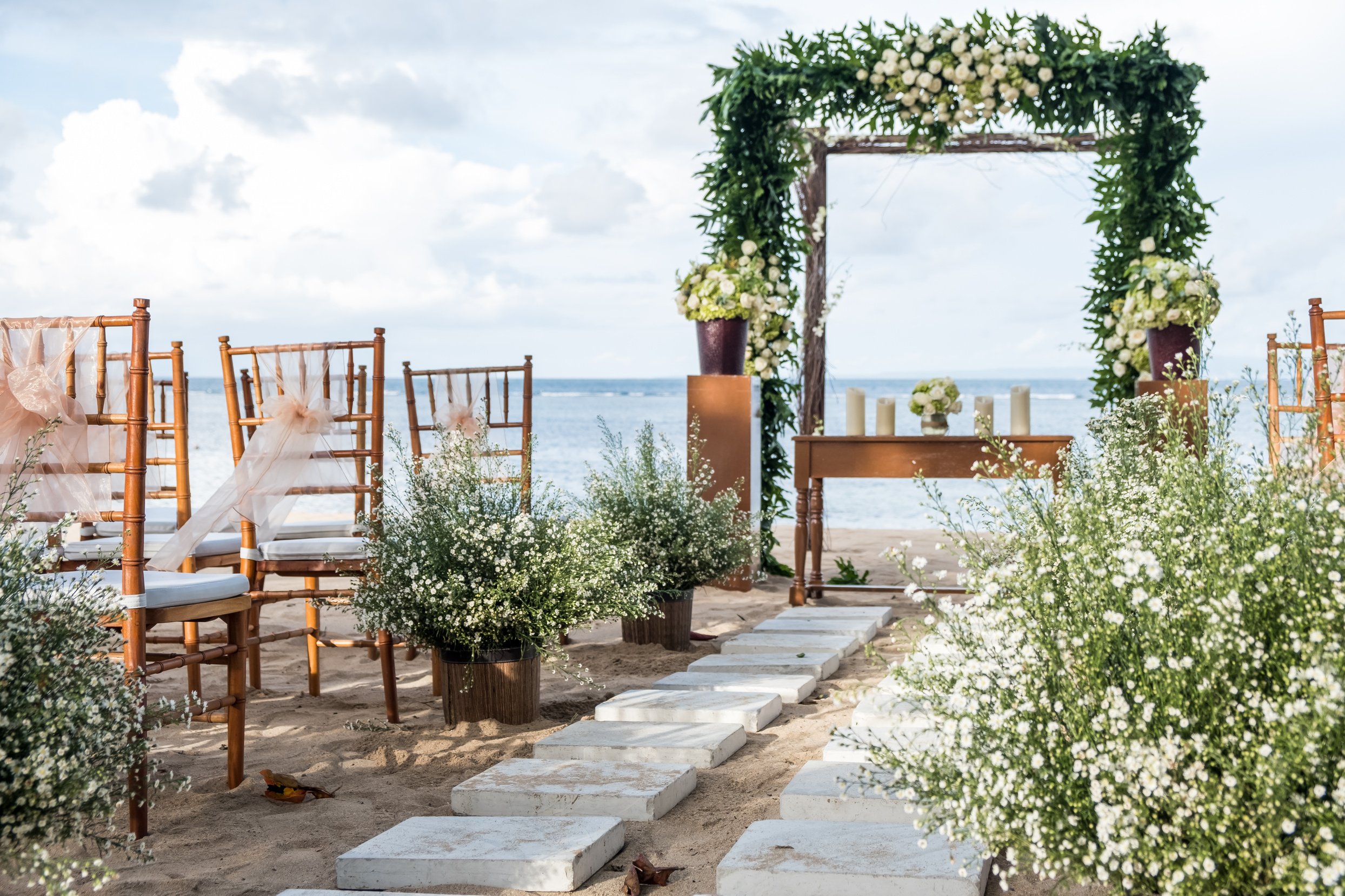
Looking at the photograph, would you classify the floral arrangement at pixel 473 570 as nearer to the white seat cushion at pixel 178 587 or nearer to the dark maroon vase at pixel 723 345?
the white seat cushion at pixel 178 587

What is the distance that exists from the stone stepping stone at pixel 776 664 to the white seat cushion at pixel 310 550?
127cm

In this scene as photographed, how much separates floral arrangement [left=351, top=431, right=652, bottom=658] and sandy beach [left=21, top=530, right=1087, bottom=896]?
1.02ft

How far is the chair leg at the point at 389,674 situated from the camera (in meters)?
3.36

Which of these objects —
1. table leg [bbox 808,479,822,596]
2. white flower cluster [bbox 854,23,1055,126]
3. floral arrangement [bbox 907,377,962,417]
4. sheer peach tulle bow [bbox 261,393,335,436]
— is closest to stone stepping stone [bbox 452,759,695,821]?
sheer peach tulle bow [bbox 261,393,335,436]

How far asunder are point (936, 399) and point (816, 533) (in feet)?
3.16

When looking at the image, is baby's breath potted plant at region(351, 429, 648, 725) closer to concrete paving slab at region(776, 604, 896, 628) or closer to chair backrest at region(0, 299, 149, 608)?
chair backrest at region(0, 299, 149, 608)

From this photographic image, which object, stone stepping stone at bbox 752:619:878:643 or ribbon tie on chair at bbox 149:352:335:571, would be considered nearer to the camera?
ribbon tie on chair at bbox 149:352:335:571

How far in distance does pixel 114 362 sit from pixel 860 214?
499cm

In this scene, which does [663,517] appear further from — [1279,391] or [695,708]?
[1279,391]

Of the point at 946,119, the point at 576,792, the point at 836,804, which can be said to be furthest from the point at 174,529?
the point at 946,119

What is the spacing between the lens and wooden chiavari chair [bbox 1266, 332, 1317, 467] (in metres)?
2.11

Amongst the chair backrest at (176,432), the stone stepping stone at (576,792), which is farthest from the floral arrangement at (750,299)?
the stone stepping stone at (576,792)

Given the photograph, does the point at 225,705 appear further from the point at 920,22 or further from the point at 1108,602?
the point at 920,22

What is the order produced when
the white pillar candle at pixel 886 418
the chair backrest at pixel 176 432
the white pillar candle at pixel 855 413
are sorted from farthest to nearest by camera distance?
the white pillar candle at pixel 855 413
the white pillar candle at pixel 886 418
the chair backrest at pixel 176 432
